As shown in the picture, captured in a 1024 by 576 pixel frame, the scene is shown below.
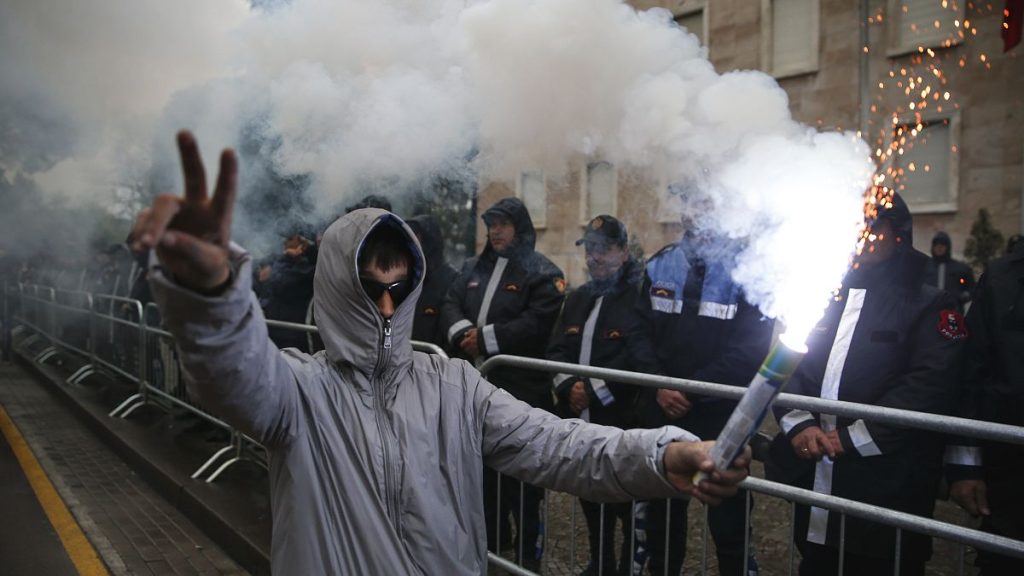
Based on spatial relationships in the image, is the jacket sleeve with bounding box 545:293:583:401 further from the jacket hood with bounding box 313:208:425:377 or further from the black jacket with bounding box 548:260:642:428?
the jacket hood with bounding box 313:208:425:377

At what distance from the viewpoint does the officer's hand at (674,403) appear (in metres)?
3.60

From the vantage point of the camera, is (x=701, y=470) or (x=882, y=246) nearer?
(x=701, y=470)

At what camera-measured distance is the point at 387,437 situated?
1894 mm

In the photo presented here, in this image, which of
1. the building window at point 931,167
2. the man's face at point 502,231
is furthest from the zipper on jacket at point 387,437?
the building window at point 931,167

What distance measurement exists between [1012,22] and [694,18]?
6.78 metres

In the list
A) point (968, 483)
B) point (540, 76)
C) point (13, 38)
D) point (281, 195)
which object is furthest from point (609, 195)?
point (13, 38)

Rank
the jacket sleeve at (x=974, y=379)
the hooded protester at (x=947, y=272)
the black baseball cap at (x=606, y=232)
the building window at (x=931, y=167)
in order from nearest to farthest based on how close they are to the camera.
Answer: the jacket sleeve at (x=974, y=379), the black baseball cap at (x=606, y=232), the hooded protester at (x=947, y=272), the building window at (x=931, y=167)

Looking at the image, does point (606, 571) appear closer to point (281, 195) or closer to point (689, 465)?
point (689, 465)

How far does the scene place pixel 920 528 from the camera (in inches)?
90.3

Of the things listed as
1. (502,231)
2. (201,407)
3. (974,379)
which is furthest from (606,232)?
(201,407)

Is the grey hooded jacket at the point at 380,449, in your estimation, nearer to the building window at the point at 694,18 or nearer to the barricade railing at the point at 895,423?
the barricade railing at the point at 895,423

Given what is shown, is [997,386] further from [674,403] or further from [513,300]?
[513,300]

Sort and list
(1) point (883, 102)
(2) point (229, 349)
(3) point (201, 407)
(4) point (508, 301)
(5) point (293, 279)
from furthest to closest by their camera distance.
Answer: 1. (1) point (883, 102)
2. (3) point (201, 407)
3. (5) point (293, 279)
4. (4) point (508, 301)
5. (2) point (229, 349)

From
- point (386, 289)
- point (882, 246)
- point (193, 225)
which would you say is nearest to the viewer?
point (193, 225)
